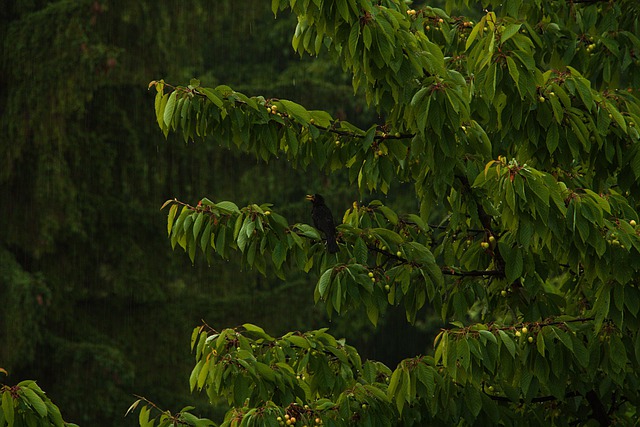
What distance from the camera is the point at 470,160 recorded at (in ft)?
13.0

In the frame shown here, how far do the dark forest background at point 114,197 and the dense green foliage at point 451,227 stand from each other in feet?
24.6

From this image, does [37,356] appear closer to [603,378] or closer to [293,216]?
[293,216]

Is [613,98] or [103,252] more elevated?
[613,98]

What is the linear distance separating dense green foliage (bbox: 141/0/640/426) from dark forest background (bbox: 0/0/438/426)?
751 cm

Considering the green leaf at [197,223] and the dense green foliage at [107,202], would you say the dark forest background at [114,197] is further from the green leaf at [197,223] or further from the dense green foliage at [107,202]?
the green leaf at [197,223]

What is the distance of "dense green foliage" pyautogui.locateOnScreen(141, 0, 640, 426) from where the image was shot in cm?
343

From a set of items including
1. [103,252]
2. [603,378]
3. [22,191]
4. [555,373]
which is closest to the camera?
[555,373]

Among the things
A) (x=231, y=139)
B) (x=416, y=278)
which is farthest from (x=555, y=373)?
(x=231, y=139)

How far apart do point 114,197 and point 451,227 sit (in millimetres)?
9454

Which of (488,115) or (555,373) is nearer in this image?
(555,373)

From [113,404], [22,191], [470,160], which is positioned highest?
[470,160]

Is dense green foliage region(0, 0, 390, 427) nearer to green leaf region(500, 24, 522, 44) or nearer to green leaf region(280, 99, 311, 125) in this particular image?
green leaf region(280, 99, 311, 125)

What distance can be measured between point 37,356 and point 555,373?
365 inches

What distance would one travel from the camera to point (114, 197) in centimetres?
1308
